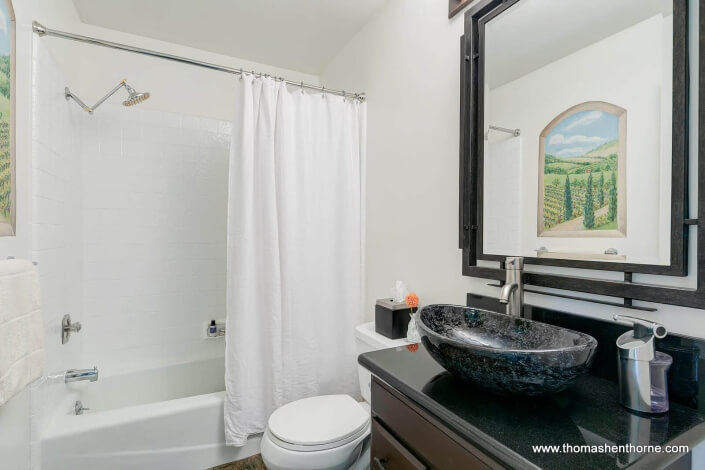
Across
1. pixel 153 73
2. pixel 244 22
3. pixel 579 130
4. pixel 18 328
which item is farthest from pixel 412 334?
pixel 153 73

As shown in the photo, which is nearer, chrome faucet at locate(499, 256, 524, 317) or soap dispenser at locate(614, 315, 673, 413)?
soap dispenser at locate(614, 315, 673, 413)

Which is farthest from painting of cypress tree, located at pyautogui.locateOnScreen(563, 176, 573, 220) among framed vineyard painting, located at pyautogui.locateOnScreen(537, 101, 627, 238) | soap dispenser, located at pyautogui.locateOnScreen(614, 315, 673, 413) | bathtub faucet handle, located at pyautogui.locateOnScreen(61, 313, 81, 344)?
bathtub faucet handle, located at pyautogui.locateOnScreen(61, 313, 81, 344)

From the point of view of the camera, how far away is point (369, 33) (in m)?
2.14

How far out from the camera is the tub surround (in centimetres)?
60

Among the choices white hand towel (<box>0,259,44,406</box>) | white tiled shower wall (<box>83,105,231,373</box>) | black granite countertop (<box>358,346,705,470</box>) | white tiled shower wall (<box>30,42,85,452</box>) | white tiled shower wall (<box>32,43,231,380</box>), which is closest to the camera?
black granite countertop (<box>358,346,705,470</box>)

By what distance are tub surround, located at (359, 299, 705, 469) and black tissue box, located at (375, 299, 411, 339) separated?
0.60 m

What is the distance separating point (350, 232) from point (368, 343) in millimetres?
680

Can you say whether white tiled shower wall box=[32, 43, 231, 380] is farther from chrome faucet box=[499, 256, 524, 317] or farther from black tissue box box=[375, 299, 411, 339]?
chrome faucet box=[499, 256, 524, 317]

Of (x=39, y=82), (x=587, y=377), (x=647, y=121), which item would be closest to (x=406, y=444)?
(x=587, y=377)

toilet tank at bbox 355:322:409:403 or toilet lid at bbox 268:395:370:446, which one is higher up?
toilet tank at bbox 355:322:409:403

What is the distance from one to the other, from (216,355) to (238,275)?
115 centimetres

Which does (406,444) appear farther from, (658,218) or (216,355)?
(216,355)

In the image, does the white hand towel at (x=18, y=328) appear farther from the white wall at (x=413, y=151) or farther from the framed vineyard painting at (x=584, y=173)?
the framed vineyard painting at (x=584, y=173)

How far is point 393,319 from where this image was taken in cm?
159
